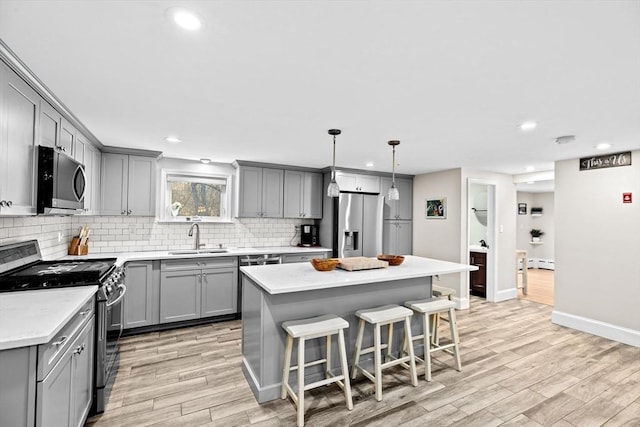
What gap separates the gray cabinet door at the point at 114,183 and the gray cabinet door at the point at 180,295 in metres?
1.07

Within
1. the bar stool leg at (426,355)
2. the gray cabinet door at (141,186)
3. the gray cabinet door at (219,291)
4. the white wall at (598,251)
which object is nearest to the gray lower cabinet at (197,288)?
the gray cabinet door at (219,291)

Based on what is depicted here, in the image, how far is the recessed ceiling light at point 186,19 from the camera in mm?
1329

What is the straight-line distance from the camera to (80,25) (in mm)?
1437

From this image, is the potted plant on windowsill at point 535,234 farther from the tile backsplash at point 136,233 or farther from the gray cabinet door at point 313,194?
the tile backsplash at point 136,233

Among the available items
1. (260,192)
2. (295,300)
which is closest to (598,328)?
(295,300)

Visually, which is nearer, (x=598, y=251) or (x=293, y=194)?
(x=598, y=251)

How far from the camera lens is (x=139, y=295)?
3758mm

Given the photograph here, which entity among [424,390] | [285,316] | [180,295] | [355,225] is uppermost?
[355,225]

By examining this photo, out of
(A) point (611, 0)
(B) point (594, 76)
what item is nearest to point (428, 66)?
(A) point (611, 0)

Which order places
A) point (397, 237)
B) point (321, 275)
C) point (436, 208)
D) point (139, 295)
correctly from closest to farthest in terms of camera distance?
1. point (321, 275)
2. point (139, 295)
3. point (436, 208)
4. point (397, 237)

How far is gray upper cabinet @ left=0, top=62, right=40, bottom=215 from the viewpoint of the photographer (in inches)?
67.7

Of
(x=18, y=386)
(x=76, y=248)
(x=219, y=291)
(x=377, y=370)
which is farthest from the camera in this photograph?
(x=219, y=291)

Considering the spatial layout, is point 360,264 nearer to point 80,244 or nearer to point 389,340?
point 389,340

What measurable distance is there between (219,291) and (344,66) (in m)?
3.43
